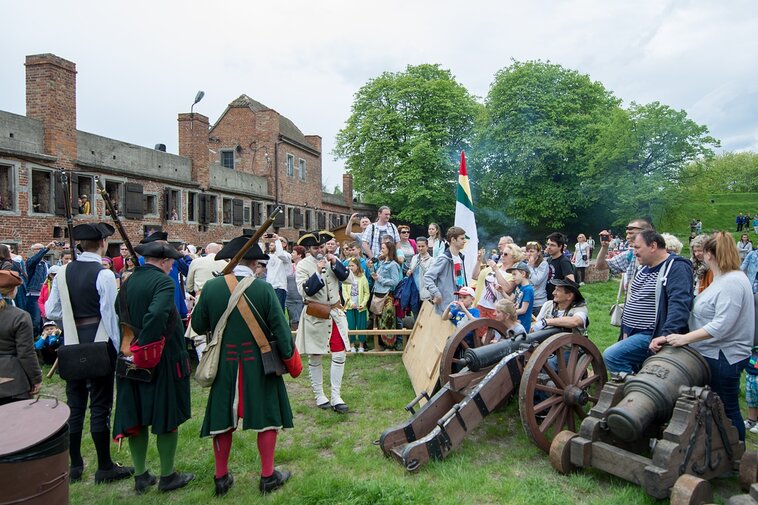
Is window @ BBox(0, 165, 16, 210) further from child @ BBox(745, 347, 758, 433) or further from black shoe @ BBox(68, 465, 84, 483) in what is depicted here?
child @ BBox(745, 347, 758, 433)

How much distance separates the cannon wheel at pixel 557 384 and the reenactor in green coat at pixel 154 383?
108 inches

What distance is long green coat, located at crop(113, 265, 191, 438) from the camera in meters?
3.80

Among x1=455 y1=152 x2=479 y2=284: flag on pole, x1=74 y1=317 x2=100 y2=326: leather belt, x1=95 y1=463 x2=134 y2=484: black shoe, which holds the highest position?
x1=455 y1=152 x2=479 y2=284: flag on pole

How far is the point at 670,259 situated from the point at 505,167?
1226 inches

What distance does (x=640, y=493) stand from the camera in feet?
11.3

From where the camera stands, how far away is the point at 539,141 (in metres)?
31.8

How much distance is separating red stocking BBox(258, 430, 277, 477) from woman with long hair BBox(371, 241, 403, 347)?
496 centimetres

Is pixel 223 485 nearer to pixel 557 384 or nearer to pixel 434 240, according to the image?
pixel 557 384

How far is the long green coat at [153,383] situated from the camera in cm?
380

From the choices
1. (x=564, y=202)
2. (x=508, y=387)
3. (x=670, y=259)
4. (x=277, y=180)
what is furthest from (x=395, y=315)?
(x=564, y=202)

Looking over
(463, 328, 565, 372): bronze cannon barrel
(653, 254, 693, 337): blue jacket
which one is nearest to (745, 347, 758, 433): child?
(653, 254, 693, 337): blue jacket

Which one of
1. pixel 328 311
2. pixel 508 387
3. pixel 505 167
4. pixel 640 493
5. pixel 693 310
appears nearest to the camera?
pixel 640 493

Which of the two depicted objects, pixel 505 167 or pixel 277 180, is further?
pixel 505 167

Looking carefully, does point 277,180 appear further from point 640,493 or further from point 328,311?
point 640,493
